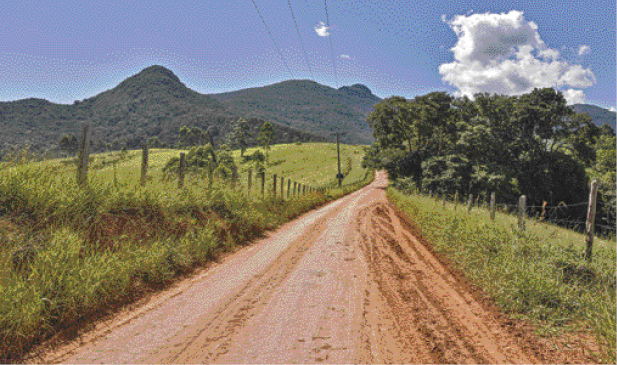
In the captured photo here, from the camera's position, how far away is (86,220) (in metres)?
4.82

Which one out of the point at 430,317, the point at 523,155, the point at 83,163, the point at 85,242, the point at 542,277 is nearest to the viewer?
the point at 430,317

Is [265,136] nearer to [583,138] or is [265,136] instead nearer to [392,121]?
[392,121]

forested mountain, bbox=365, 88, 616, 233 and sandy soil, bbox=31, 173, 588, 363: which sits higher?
forested mountain, bbox=365, 88, 616, 233

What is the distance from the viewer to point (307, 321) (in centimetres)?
373

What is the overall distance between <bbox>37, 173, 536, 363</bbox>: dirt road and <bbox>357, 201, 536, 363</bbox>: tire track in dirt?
0.01 m

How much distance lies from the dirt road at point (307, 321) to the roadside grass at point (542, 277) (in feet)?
1.74

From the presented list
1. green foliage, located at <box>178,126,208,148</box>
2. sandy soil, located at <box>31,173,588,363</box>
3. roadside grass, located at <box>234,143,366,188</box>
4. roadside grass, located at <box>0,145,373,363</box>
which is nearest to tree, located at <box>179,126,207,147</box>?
green foliage, located at <box>178,126,208,148</box>

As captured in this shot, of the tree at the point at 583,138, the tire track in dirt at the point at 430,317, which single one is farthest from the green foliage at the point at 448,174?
the tire track in dirt at the point at 430,317

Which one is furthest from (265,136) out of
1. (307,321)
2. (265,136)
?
(307,321)

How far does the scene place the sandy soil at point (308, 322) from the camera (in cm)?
305

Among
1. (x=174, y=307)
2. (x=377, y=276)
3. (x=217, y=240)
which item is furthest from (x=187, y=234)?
(x=377, y=276)

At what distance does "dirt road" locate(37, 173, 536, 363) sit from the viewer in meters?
3.05

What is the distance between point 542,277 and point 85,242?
6.90 m

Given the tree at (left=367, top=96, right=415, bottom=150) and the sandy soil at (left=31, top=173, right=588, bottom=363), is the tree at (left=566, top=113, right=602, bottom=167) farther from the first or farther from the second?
the sandy soil at (left=31, top=173, right=588, bottom=363)
